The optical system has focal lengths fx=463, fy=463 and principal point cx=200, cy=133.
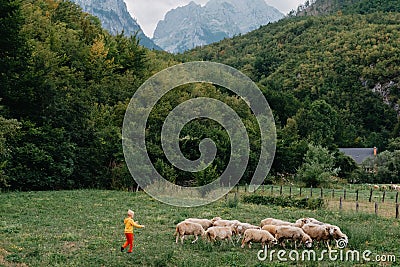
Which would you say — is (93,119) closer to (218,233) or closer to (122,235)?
(122,235)

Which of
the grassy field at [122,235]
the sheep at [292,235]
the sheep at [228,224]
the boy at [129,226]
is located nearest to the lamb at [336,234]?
the grassy field at [122,235]

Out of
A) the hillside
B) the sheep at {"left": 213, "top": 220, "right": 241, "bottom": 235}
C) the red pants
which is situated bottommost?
the red pants

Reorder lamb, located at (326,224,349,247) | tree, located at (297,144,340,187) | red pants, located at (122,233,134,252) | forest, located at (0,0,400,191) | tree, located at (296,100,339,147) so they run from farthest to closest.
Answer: tree, located at (296,100,339,147), tree, located at (297,144,340,187), forest, located at (0,0,400,191), lamb, located at (326,224,349,247), red pants, located at (122,233,134,252)

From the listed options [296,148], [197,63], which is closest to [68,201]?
[296,148]

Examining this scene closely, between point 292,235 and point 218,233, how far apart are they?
2.49 meters

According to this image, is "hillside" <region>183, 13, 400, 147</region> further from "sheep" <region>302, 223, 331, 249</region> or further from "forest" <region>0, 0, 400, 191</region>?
"sheep" <region>302, 223, 331, 249</region>

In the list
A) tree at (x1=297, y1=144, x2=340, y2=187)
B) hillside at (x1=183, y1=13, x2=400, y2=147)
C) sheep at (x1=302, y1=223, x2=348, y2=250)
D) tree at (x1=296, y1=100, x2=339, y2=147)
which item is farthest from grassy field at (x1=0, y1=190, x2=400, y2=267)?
hillside at (x1=183, y1=13, x2=400, y2=147)

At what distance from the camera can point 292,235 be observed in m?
15.5

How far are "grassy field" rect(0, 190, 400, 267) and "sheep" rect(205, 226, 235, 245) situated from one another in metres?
0.28

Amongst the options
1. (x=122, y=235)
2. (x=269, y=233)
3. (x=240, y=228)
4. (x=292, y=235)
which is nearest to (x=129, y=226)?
(x=122, y=235)

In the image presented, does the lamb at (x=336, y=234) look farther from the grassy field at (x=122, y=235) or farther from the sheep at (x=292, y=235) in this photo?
the sheep at (x=292, y=235)

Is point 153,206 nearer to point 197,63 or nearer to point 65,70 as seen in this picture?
point 65,70

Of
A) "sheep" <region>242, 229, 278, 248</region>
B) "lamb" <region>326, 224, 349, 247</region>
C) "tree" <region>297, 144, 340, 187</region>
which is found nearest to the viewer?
"sheep" <region>242, 229, 278, 248</region>

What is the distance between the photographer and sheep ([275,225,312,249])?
15.4m
